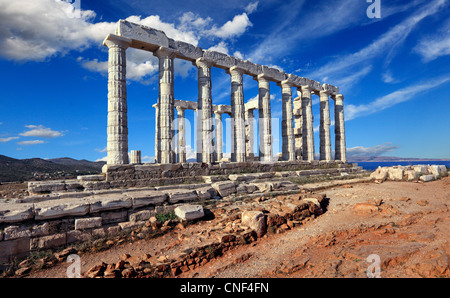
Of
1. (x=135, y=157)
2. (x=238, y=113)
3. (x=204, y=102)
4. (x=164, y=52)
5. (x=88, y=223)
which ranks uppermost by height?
(x=164, y=52)

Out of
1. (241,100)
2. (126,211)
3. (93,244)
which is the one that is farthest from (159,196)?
(241,100)

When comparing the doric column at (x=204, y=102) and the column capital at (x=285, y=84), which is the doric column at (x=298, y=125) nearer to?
the column capital at (x=285, y=84)

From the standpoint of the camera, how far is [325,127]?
24.4 meters

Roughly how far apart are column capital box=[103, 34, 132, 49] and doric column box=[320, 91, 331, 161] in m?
19.0

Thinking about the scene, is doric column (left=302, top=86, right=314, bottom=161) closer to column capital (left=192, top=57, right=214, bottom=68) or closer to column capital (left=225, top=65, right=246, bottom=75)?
column capital (left=225, top=65, right=246, bottom=75)

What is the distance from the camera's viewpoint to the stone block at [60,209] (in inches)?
257

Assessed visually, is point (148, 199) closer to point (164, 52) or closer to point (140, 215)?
point (140, 215)

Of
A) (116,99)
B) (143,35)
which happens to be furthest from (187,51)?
(116,99)

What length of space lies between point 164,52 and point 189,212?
10.4 meters

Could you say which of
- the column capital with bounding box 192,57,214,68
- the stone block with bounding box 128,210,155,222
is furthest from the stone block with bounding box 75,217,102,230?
the column capital with bounding box 192,57,214,68

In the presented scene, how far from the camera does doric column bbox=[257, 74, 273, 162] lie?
1923cm

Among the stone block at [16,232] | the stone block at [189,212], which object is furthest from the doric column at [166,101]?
the stone block at [16,232]
